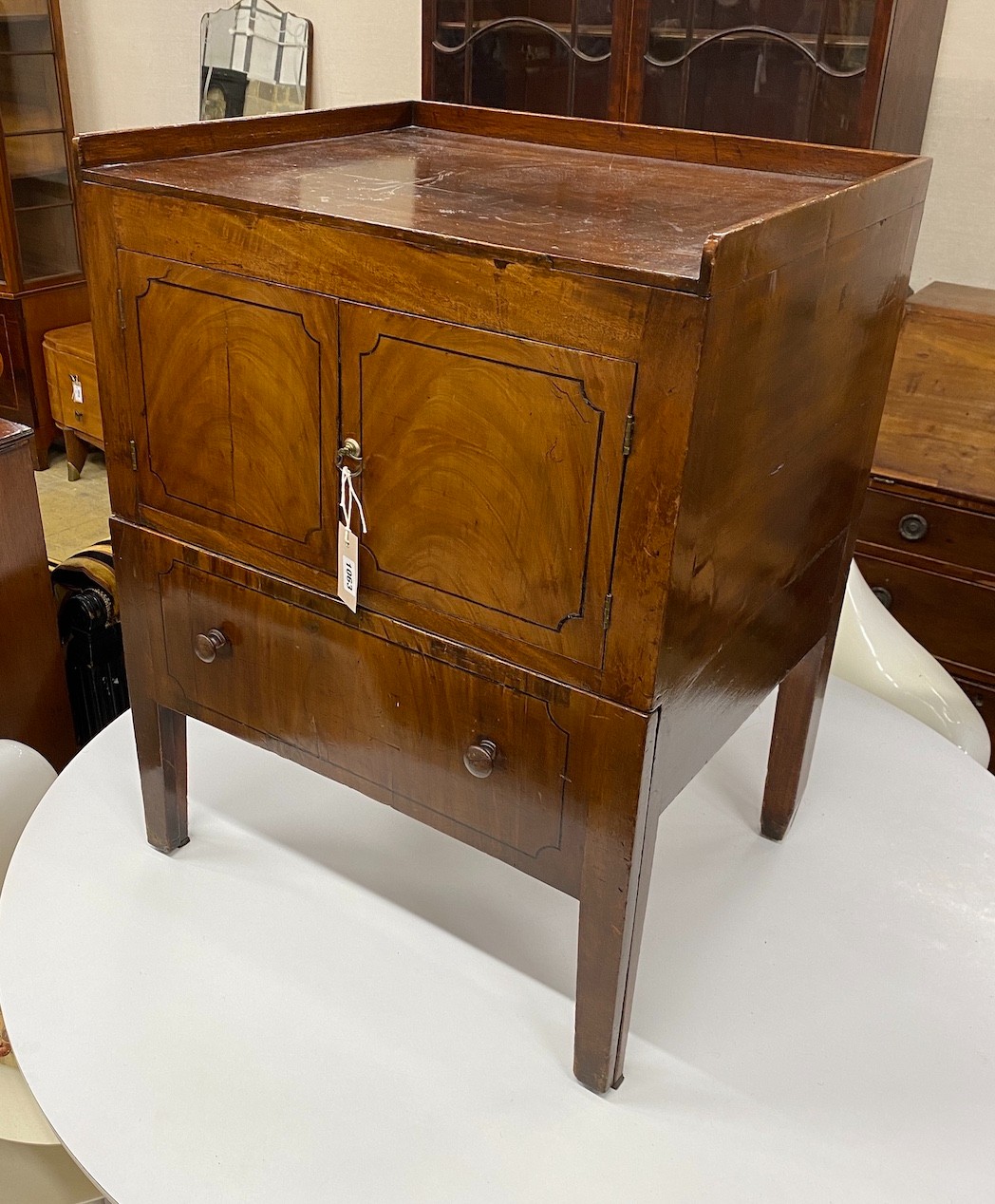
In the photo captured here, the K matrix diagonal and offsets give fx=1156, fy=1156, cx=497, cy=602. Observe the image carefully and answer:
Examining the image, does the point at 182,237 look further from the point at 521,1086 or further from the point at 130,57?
the point at 130,57

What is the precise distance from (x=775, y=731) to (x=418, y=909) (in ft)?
1.41

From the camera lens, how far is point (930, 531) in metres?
1.84

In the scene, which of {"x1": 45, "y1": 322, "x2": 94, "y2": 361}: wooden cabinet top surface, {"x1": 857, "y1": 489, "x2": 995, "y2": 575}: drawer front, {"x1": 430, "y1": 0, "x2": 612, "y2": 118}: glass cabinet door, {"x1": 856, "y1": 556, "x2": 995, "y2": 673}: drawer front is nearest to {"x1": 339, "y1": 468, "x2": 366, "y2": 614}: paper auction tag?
{"x1": 857, "y1": 489, "x2": 995, "y2": 575}: drawer front

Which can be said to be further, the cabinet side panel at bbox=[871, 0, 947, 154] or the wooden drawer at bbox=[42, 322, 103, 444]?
the wooden drawer at bbox=[42, 322, 103, 444]

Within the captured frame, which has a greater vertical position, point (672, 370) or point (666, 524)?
point (672, 370)

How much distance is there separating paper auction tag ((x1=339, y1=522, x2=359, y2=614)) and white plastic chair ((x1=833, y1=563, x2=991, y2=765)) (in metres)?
0.84

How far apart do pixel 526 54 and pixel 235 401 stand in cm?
157

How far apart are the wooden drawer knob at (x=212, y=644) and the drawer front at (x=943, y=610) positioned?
1.22 m

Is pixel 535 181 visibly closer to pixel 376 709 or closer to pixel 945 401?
pixel 376 709

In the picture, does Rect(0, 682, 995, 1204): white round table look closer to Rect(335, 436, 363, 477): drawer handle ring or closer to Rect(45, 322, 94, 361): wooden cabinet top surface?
Rect(335, 436, 363, 477): drawer handle ring

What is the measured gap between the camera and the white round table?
906 millimetres

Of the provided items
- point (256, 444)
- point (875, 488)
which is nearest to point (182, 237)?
point (256, 444)

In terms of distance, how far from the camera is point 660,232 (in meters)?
0.82

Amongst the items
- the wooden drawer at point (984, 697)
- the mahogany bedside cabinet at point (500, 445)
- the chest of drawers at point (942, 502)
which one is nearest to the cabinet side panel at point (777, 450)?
the mahogany bedside cabinet at point (500, 445)
